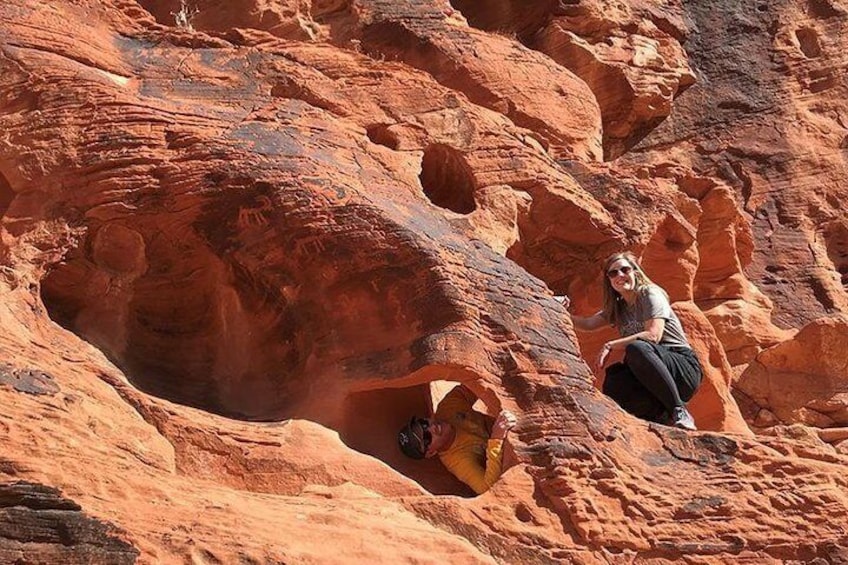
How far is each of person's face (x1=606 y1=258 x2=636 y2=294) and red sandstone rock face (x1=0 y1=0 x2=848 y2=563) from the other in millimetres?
429

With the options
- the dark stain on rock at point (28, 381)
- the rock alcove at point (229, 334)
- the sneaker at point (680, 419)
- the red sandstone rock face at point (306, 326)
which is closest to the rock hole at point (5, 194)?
the red sandstone rock face at point (306, 326)

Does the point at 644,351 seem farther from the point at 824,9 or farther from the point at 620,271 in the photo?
the point at 824,9

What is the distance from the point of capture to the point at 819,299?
13.8 m

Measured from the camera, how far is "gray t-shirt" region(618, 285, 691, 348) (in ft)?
27.5

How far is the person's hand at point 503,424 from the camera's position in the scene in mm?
7531

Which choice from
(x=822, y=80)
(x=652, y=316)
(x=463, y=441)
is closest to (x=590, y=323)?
(x=652, y=316)

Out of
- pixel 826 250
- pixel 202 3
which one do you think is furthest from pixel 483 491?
pixel 826 250

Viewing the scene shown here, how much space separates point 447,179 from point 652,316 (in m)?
2.33

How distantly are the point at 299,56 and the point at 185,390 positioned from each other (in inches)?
121

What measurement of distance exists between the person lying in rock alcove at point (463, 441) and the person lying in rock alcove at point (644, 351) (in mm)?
904

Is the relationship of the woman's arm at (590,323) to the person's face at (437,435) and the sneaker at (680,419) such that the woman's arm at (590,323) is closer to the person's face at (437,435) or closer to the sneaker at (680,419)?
the sneaker at (680,419)

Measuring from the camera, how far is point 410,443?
777 centimetres

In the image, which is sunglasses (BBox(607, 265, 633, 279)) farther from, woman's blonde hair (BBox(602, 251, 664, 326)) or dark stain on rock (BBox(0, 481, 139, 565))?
dark stain on rock (BBox(0, 481, 139, 565))

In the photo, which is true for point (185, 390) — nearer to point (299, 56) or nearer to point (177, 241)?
point (177, 241)
